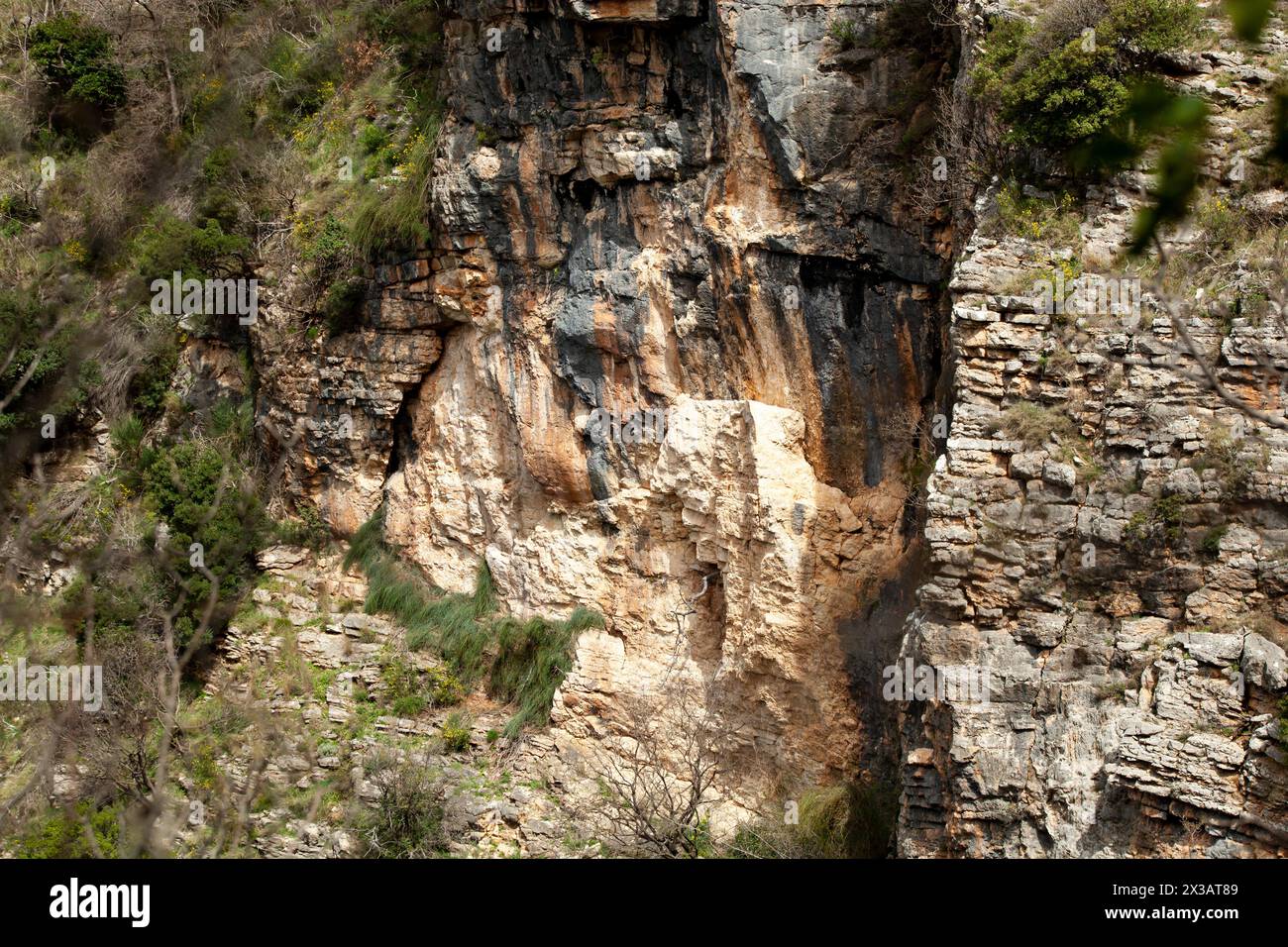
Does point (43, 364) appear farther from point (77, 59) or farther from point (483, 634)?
point (483, 634)

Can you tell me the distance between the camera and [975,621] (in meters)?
10.3

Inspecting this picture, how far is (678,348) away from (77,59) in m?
12.6

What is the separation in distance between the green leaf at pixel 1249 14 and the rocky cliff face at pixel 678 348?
31.0 ft

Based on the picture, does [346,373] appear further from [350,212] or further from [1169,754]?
[1169,754]

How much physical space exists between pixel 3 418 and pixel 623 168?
10108 mm

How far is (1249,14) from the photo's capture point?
2.94 m

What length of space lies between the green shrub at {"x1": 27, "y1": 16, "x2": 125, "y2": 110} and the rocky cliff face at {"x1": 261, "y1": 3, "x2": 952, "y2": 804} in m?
7.53

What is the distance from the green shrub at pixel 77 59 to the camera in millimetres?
20750

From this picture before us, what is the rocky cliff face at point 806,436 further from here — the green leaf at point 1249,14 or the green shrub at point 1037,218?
the green leaf at point 1249,14

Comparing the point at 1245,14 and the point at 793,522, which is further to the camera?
the point at 793,522

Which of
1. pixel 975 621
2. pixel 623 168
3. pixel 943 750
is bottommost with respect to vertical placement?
pixel 943 750

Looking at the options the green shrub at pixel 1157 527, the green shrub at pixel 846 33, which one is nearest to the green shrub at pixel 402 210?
the green shrub at pixel 846 33

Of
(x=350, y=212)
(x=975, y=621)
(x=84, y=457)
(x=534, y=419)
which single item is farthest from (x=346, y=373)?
(x=975, y=621)

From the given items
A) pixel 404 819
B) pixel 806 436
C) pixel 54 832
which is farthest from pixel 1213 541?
pixel 54 832
